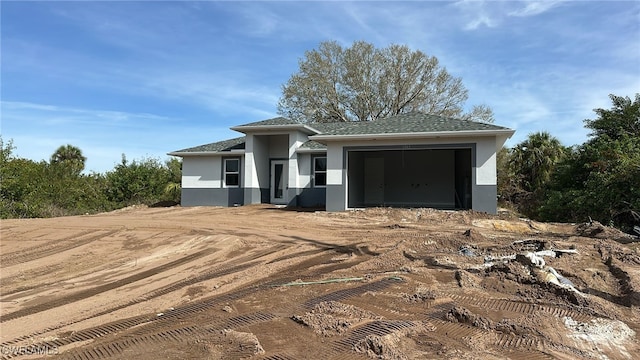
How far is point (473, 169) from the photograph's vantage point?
1659 cm

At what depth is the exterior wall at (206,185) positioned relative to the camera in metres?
23.0

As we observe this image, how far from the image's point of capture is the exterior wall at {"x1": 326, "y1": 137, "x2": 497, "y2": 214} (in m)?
16.4

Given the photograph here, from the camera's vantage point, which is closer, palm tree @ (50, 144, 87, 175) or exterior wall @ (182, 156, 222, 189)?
exterior wall @ (182, 156, 222, 189)

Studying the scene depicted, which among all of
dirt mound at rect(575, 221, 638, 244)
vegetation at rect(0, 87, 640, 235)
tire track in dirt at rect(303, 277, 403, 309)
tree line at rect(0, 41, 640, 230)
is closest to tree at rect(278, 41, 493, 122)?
tree line at rect(0, 41, 640, 230)

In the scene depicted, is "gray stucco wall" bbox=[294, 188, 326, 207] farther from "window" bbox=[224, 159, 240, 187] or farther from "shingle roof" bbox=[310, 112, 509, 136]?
"shingle roof" bbox=[310, 112, 509, 136]

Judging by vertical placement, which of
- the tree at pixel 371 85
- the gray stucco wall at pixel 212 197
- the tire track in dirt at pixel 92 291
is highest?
the tree at pixel 371 85

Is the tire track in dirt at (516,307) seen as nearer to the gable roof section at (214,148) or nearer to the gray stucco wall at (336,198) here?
the gray stucco wall at (336,198)

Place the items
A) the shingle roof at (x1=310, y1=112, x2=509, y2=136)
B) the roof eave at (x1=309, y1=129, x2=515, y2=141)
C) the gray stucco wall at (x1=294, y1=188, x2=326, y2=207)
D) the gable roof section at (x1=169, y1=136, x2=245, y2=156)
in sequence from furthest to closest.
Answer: the gable roof section at (x1=169, y1=136, x2=245, y2=156)
the gray stucco wall at (x1=294, y1=188, x2=326, y2=207)
the shingle roof at (x1=310, y1=112, x2=509, y2=136)
the roof eave at (x1=309, y1=129, x2=515, y2=141)

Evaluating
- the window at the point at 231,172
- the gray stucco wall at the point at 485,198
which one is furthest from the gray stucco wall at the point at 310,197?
the gray stucco wall at the point at 485,198

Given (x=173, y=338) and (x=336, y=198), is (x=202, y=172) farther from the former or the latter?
(x=173, y=338)

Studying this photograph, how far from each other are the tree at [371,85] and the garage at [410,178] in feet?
48.7

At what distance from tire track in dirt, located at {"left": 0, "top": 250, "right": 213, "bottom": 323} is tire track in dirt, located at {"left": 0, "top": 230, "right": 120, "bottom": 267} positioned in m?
3.44

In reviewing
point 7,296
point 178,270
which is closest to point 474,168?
point 178,270

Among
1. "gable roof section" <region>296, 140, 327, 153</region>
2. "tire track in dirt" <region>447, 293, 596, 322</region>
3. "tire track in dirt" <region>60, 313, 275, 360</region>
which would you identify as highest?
"gable roof section" <region>296, 140, 327, 153</region>
